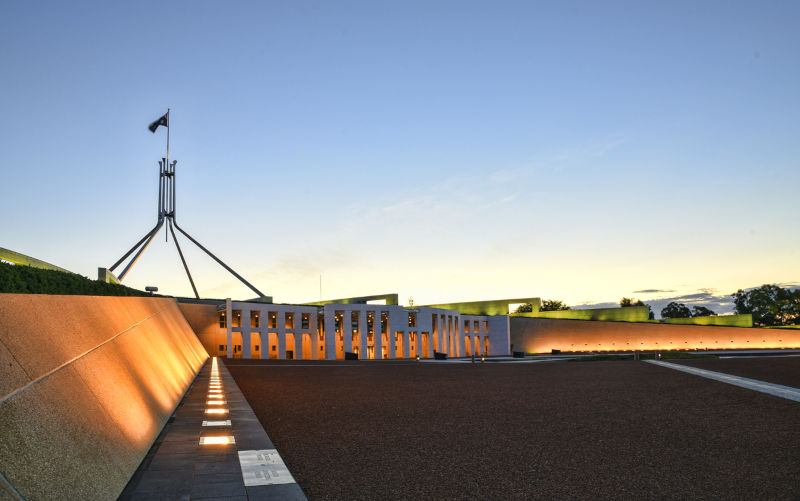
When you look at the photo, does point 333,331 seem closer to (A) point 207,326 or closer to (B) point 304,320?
(B) point 304,320

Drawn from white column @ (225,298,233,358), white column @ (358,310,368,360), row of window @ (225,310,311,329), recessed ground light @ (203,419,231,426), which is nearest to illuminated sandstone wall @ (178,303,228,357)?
white column @ (225,298,233,358)

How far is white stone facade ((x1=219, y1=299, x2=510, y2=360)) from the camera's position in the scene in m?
53.5

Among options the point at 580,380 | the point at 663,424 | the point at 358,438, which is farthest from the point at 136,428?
the point at 580,380

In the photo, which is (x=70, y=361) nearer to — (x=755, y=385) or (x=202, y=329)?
(x=755, y=385)

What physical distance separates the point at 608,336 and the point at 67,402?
82097 millimetres

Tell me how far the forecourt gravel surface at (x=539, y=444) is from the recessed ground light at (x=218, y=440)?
56 cm

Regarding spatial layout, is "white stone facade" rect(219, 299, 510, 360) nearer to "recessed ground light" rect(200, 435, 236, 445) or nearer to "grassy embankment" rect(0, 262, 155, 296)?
"grassy embankment" rect(0, 262, 155, 296)

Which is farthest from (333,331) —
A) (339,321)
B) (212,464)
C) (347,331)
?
(212,464)

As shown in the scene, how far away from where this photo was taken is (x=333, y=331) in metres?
56.7

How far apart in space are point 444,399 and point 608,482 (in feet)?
22.9

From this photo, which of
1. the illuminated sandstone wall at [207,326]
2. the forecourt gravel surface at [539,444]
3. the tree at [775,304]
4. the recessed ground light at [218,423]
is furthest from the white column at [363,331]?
the tree at [775,304]

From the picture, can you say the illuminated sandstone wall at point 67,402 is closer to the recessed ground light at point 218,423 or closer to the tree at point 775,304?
the recessed ground light at point 218,423

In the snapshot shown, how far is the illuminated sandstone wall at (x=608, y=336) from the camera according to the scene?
78688mm

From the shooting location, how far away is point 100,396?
479 centimetres
